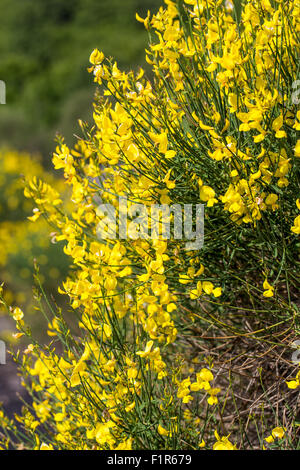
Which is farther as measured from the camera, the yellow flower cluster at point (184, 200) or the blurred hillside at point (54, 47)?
the blurred hillside at point (54, 47)

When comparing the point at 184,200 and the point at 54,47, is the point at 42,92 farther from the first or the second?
the point at 184,200

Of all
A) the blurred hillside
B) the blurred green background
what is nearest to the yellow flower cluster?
the blurred green background

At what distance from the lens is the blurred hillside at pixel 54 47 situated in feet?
56.5

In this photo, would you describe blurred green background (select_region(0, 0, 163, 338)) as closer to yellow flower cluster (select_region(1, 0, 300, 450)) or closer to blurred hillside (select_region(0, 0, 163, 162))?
blurred hillside (select_region(0, 0, 163, 162))

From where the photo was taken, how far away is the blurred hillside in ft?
56.5

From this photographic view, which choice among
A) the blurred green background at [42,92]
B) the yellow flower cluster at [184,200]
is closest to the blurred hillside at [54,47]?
the blurred green background at [42,92]

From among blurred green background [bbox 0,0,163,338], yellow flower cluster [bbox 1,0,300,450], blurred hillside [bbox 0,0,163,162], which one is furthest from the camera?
blurred hillside [bbox 0,0,163,162]

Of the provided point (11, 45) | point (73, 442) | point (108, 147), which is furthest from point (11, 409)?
point (11, 45)

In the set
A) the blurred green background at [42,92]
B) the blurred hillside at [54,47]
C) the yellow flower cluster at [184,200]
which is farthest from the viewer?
the blurred hillside at [54,47]

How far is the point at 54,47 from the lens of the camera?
2489 centimetres

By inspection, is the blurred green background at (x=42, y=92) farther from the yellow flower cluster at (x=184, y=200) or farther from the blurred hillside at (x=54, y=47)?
the yellow flower cluster at (x=184, y=200)

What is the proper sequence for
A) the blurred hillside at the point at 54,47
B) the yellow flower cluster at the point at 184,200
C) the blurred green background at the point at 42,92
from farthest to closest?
the blurred hillside at the point at 54,47
the blurred green background at the point at 42,92
the yellow flower cluster at the point at 184,200

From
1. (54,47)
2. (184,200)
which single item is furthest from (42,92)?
(184,200)

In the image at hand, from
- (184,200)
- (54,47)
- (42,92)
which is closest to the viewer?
(184,200)
